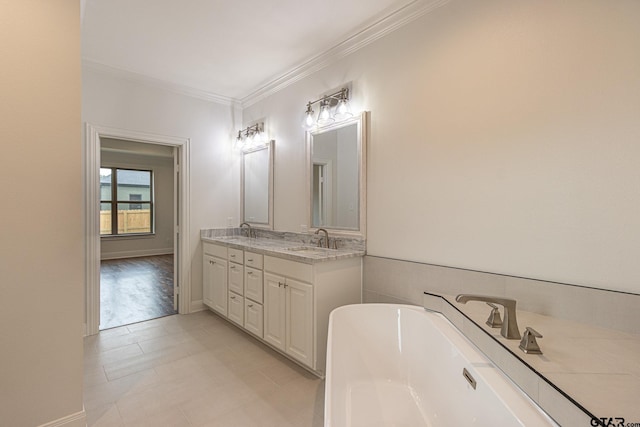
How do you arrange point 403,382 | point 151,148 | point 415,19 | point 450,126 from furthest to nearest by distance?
point 151,148
point 415,19
point 450,126
point 403,382

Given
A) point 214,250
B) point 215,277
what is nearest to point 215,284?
point 215,277

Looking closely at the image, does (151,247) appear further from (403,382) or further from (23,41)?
(403,382)

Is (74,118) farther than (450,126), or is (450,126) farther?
(450,126)

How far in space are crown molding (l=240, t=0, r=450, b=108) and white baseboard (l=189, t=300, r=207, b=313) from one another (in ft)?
9.12

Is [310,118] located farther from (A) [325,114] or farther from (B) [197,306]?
(B) [197,306]

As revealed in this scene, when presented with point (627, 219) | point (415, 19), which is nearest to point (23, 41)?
point (415, 19)

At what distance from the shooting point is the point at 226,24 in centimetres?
250

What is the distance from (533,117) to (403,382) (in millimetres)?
1741

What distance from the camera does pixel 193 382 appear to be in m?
2.28

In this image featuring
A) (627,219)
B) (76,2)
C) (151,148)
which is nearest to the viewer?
(627,219)

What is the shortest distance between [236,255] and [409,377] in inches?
80.6

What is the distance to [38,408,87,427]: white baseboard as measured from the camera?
170 centimetres

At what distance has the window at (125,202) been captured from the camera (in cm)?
755

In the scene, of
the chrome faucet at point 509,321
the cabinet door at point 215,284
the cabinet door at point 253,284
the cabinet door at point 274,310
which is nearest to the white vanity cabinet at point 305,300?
the cabinet door at point 274,310
